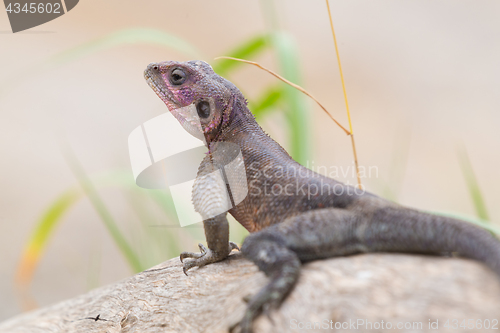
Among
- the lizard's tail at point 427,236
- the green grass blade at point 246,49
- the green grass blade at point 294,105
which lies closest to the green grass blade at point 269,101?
the green grass blade at point 294,105

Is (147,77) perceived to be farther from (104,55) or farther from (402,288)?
(104,55)

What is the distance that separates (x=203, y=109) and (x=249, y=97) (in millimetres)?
2948

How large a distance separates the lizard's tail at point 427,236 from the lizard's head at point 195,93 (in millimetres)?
1229

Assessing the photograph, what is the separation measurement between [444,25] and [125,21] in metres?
5.60

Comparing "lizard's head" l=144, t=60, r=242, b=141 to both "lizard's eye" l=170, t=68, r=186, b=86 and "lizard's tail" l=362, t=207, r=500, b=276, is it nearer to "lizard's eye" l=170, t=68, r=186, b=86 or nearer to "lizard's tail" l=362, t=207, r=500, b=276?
"lizard's eye" l=170, t=68, r=186, b=86

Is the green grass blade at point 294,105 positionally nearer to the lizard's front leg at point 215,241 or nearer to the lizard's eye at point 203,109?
the lizard's eye at point 203,109

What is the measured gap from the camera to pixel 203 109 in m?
2.54

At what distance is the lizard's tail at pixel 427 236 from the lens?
1.48 metres

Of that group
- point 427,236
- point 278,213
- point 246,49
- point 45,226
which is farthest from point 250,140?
point 45,226

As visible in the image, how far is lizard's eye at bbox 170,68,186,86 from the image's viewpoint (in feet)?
8.38

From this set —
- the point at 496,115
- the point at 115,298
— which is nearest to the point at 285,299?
the point at 115,298

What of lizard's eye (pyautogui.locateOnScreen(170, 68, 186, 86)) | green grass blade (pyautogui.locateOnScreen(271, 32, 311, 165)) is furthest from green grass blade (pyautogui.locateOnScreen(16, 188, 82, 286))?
green grass blade (pyautogui.locateOnScreen(271, 32, 311, 165))

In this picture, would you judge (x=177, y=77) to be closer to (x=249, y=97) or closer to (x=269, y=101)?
(x=269, y=101)

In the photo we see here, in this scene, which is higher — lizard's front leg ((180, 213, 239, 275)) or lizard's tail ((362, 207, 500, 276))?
lizard's tail ((362, 207, 500, 276))
